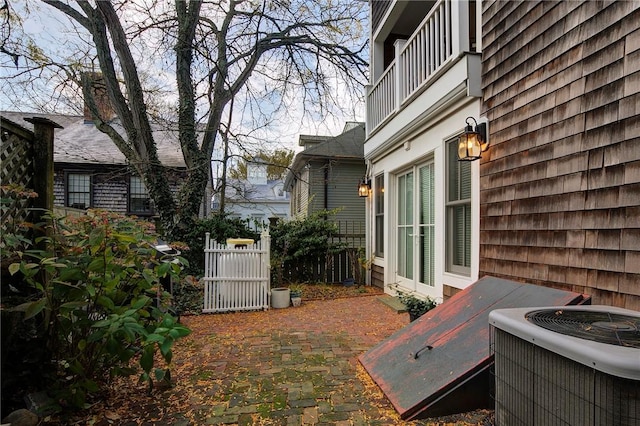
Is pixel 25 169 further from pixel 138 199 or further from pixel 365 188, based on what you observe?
pixel 138 199

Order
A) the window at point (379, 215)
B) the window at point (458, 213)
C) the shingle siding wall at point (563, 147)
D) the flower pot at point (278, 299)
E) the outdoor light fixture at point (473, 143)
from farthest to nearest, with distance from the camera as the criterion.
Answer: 1. the window at point (379, 215)
2. the flower pot at point (278, 299)
3. the window at point (458, 213)
4. the outdoor light fixture at point (473, 143)
5. the shingle siding wall at point (563, 147)

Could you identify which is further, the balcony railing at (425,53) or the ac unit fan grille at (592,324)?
the balcony railing at (425,53)

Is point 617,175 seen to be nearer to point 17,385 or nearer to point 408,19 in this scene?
point 17,385

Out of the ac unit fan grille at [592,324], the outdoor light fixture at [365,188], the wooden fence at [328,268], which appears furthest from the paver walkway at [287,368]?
the outdoor light fixture at [365,188]

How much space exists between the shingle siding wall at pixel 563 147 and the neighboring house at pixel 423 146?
311 mm

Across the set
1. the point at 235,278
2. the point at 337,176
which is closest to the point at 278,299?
the point at 235,278

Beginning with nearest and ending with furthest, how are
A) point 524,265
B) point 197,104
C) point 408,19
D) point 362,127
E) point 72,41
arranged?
1. point 524,265
2. point 408,19
3. point 72,41
4. point 197,104
5. point 362,127

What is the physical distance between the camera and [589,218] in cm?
242

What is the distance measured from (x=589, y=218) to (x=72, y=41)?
1035cm

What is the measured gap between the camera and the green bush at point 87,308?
218 centimetres

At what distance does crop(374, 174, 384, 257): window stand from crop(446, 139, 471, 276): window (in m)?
2.76

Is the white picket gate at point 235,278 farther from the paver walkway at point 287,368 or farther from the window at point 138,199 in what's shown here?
the window at point 138,199

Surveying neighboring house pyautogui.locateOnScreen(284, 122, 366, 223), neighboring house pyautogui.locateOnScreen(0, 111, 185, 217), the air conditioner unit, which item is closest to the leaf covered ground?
the air conditioner unit

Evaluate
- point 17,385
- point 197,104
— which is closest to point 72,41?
point 197,104
